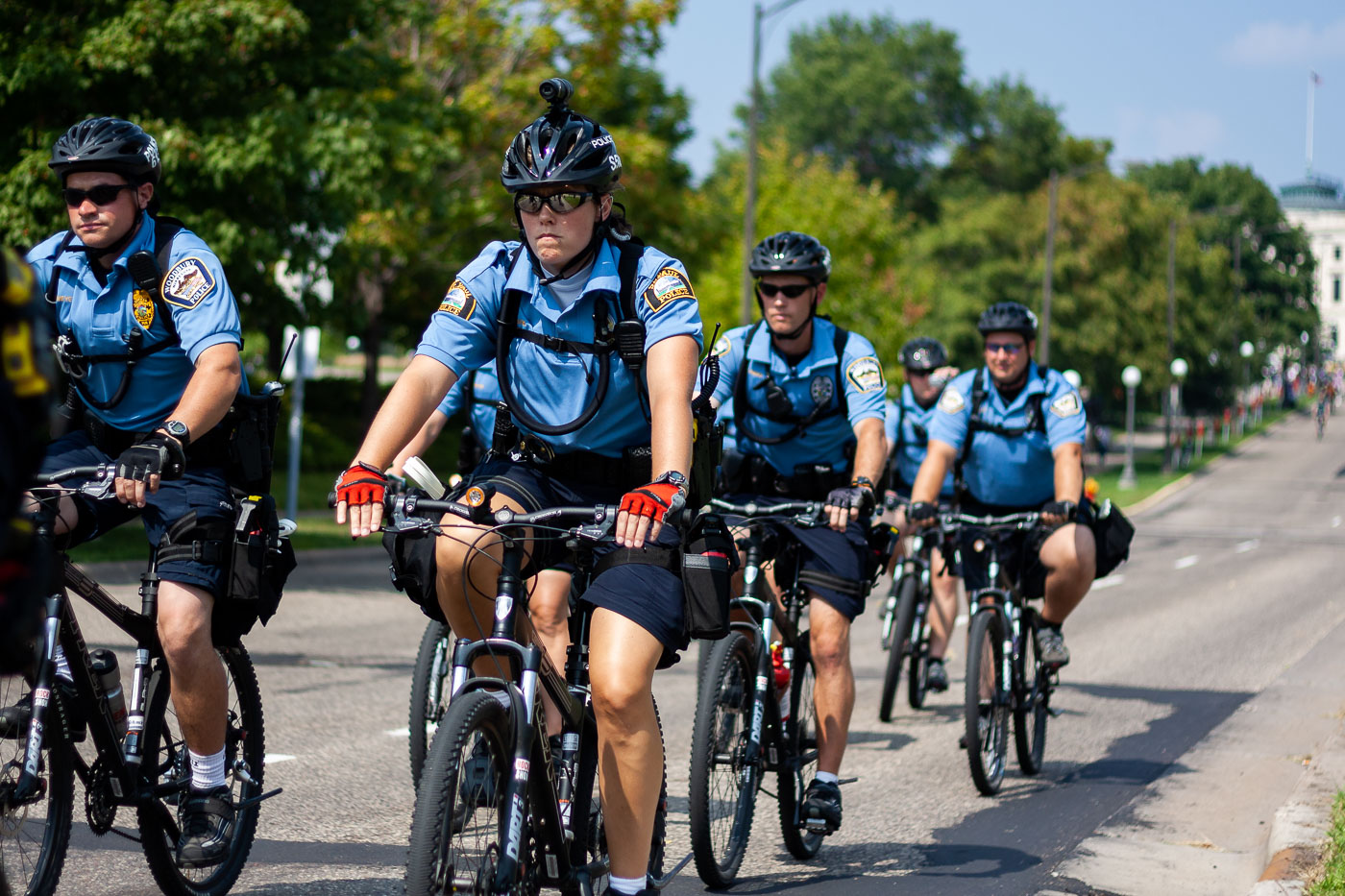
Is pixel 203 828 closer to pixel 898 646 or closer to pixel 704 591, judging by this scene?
pixel 704 591

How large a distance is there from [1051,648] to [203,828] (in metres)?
4.30

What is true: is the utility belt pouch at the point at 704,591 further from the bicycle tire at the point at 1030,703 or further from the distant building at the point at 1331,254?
the distant building at the point at 1331,254

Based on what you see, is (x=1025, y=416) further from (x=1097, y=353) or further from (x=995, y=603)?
(x=1097, y=353)

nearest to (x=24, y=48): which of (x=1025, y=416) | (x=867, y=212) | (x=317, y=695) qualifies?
(x=317, y=695)

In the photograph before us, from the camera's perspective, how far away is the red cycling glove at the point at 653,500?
3342mm

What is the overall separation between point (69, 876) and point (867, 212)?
3715cm

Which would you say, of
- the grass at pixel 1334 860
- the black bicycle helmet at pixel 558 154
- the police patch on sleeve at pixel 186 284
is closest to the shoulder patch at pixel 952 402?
the grass at pixel 1334 860

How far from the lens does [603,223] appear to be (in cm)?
399

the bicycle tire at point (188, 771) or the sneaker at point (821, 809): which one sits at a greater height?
the bicycle tire at point (188, 771)

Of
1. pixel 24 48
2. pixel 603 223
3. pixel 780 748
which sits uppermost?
pixel 24 48

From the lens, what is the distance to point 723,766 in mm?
4984

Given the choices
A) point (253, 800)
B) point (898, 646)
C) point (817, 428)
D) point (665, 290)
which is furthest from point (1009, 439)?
point (253, 800)

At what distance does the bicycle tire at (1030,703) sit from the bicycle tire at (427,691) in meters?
2.53

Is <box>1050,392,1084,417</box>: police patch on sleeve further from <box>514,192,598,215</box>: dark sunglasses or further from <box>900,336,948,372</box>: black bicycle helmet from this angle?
<box>514,192,598,215</box>: dark sunglasses
